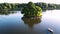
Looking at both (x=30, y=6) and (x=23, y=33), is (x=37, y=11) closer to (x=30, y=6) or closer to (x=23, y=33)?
(x=30, y=6)

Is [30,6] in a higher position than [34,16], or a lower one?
higher

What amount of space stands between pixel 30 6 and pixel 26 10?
1.72 meters

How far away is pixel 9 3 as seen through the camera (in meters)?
85.9

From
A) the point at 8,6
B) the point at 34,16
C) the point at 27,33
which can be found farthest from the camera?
the point at 8,6

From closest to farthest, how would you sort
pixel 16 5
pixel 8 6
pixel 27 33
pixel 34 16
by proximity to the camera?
pixel 27 33 < pixel 34 16 < pixel 8 6 < pixel 16 5

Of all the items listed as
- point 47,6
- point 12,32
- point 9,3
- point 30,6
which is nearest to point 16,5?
point 9,3

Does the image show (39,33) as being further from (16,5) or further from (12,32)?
(16,5)

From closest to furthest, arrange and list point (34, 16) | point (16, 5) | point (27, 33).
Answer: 1. point (27, 33)
2. point (34, 16)
3. point (16, 5)

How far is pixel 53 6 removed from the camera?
296 ft

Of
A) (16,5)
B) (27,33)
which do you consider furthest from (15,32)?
(16,5)

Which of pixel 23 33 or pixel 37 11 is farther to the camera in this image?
pixel 37 11

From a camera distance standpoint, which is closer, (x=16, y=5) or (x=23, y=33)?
(x=23, y=33)

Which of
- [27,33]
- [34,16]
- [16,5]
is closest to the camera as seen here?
[27,33]

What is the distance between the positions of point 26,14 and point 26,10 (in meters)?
1.18
